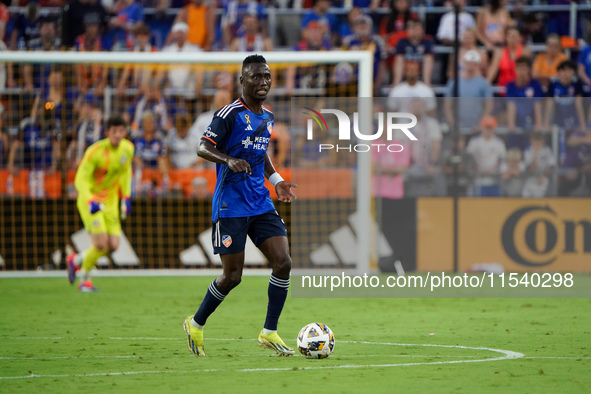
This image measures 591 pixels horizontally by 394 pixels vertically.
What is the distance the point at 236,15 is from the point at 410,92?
14.7 feet

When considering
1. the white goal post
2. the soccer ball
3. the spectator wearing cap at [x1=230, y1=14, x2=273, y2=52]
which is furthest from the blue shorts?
the spectator wearing cap at [x1=230, y1=14, x2=273, y2=52]

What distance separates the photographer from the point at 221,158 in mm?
7562

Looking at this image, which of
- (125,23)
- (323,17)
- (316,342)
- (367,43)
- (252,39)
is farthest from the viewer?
(125,23)

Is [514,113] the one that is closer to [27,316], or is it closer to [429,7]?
[429,7]

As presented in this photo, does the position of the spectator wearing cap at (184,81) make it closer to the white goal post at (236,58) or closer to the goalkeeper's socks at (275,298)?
the white goal post at (236,58)

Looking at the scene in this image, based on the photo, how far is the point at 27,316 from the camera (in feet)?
37.2

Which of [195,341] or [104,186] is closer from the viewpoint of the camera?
[195,341]

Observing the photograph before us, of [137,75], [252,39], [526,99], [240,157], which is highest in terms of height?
[252,39]

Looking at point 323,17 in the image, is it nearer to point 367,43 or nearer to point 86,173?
point 367,43

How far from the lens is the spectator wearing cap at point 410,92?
16.5 metres

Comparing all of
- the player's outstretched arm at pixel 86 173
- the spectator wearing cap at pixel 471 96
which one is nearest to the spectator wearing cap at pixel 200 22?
the spectator wearing cap at pixel 471 96

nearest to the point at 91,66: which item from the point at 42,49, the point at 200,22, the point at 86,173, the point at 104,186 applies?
the point at 42,49

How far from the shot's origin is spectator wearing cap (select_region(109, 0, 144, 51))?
63.9 ft

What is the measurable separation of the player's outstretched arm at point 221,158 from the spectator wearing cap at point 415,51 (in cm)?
1049
